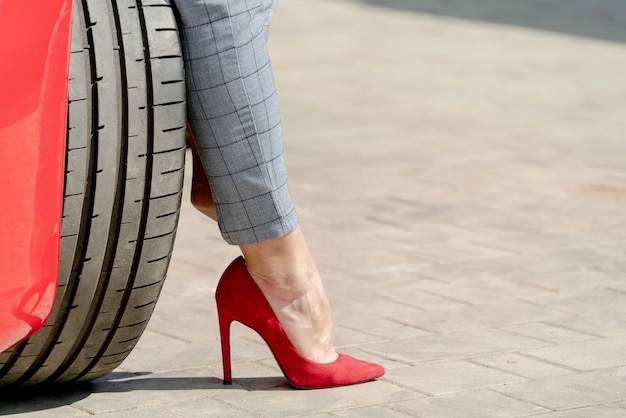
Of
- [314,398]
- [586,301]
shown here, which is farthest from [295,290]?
[586,301]

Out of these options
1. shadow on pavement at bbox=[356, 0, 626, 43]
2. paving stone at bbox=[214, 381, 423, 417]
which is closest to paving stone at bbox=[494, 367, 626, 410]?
paving stone at bbox=[214, 381, 423, 417]

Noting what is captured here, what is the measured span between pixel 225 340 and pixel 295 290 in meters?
0.19

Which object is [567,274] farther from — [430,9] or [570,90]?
[430,9]

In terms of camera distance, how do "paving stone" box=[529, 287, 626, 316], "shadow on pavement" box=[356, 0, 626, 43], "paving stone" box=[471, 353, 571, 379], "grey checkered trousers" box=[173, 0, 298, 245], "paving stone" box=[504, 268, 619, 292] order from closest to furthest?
"grey checkered trousers" box=[173, 0, 298, 245] → "paving stone" box=[471, 353, 571, 379] → "paving stone" box=[529, 287, 626, 316] → "paving stone" box=[504, 268, 619, 292] → "shadow on pavement" box=[356, 0, 626, 43]

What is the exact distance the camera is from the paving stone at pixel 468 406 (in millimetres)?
2418

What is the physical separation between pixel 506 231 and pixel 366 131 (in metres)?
1.94

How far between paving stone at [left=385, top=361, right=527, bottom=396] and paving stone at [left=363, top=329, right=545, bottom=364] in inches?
2.4

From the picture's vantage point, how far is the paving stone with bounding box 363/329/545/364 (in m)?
2.83

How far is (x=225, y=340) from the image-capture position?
260 centimetres

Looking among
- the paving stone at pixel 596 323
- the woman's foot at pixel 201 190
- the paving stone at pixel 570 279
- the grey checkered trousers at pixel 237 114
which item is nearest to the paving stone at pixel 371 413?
the grey checkered trousers at pixel 237 114

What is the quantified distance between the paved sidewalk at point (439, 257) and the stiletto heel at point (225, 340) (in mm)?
39

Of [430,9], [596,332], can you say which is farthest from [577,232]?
[430,9]

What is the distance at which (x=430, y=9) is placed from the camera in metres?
11.9

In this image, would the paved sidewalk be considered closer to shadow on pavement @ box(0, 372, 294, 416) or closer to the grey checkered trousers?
shadow on pavement @ box(0, 372, 294, 416)
